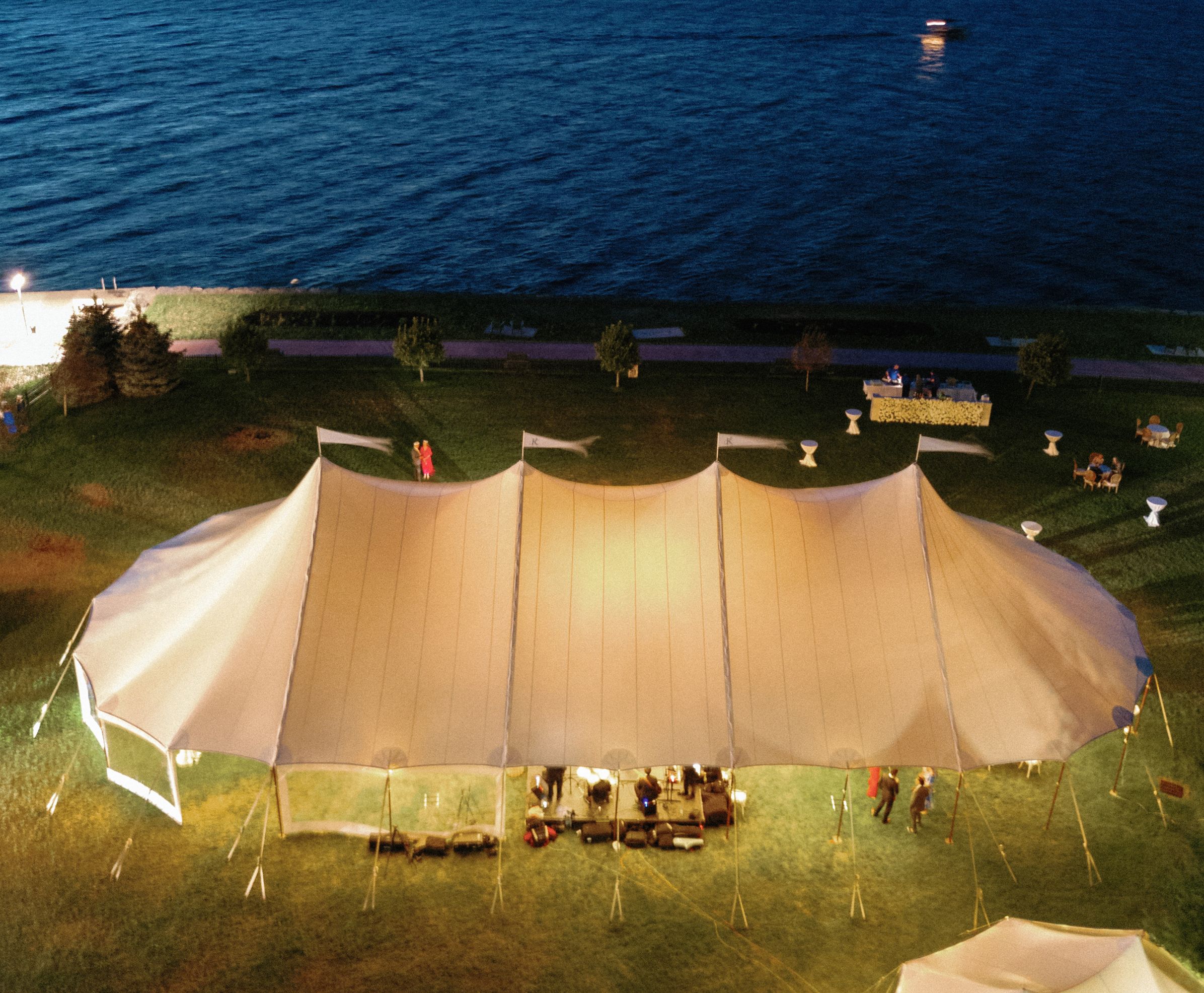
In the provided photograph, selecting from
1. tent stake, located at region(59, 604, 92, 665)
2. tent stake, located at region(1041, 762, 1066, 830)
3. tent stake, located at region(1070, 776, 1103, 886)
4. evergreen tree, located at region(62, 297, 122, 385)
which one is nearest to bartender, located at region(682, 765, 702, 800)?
tent stake, located at region(1041, 762, 1066, 830)

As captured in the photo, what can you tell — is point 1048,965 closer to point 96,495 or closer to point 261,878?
point 261,878

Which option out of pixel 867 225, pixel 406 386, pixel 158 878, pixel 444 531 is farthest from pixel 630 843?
pixel 867 225

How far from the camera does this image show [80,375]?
26.0m

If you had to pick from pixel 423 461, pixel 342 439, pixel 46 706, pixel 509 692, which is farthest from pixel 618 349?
pixel 46 706

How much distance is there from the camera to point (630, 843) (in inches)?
572

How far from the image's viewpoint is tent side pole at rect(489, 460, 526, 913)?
13.6 meters

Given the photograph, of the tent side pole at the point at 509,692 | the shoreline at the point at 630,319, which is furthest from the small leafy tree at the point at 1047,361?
the tent side pole at the point at 509,692

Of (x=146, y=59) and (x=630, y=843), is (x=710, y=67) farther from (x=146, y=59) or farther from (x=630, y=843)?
(x=630, y=843)

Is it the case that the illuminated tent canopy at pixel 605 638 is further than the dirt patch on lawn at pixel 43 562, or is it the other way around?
the dirt patch on lawn at pixel 43 562

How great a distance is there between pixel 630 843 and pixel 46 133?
228 ft

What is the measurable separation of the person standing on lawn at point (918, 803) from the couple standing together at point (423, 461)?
11.9 metres

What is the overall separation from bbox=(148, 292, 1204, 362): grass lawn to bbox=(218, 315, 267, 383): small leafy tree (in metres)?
3.66

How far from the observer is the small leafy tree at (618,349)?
2705 centimetres

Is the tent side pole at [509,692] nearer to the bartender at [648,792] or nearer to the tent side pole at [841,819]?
the bartender at [648,792]
